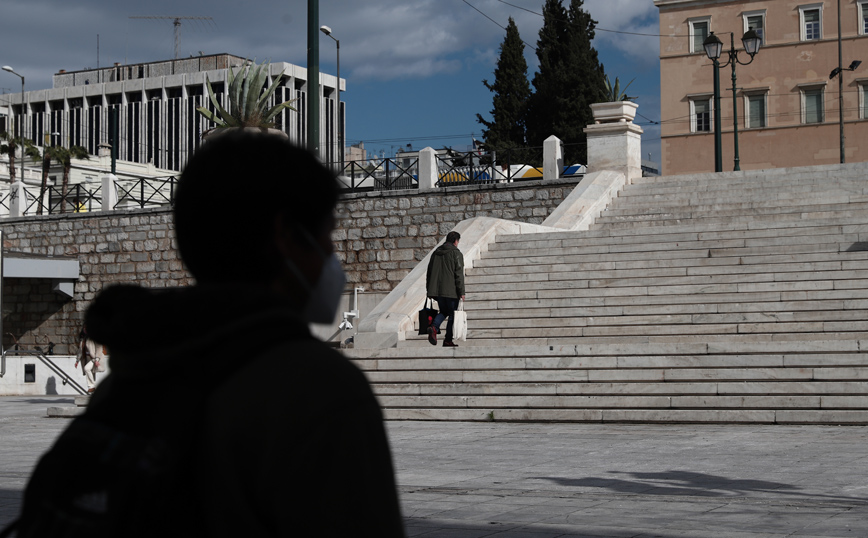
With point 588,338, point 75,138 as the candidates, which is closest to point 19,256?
point 588,338

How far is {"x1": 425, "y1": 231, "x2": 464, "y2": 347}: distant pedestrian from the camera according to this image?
42.8 feet

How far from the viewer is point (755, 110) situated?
40.3 meters

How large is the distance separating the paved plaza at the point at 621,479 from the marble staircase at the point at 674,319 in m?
0.49

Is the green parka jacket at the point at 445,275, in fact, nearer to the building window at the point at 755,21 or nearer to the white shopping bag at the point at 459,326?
the white shopping bag at the point at 459,326

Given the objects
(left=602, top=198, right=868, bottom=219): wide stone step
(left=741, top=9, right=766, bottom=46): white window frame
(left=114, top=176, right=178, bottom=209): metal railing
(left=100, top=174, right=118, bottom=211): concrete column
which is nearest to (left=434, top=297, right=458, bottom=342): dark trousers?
(left=602, top=198, right=868, bottom=219): wide stone step

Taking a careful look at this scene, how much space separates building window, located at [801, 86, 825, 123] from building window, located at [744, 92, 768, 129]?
145 centimetres

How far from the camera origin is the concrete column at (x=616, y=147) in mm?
21969

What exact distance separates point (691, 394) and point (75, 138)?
399ft

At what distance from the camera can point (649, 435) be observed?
30.9ft

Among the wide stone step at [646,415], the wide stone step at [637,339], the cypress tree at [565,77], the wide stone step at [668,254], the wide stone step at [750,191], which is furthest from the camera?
the cypress tree at [565,77]

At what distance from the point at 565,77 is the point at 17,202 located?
86.0 feet

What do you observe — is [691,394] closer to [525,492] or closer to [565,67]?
[525,492]

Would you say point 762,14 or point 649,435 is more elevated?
point 762,14

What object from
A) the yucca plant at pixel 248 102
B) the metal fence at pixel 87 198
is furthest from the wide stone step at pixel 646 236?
the metal fence at pixel 87 198
